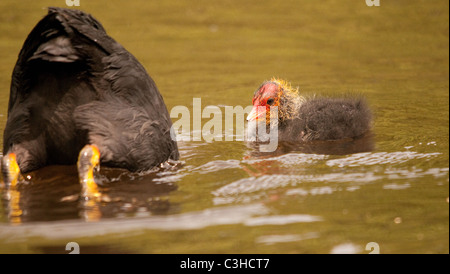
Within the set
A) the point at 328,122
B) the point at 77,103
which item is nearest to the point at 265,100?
the point at 328,122

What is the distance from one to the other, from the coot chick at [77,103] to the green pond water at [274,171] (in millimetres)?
274

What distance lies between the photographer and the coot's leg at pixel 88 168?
17.6 ft

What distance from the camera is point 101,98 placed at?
5.57 m

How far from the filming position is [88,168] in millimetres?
5387

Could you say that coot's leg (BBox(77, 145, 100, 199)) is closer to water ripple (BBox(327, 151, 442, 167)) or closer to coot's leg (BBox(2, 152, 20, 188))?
coot's leg (BBox(2, 152, 20, 188))

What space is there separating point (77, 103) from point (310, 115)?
9.95ft

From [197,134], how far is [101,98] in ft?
8.21

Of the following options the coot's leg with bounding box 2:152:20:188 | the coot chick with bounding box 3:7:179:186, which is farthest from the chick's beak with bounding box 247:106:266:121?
the coot's leg with bounding box 2:152:20:188

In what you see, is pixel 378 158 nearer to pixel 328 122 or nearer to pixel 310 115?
pixel 328 122

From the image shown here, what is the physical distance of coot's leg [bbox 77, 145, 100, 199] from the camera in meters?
5.38

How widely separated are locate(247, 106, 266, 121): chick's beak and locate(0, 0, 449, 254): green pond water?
1.22ft

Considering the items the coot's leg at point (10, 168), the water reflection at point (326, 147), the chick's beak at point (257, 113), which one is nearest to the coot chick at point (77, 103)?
the coot's leg at point (10, 168)

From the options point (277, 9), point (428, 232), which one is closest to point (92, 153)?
point (428, 232)

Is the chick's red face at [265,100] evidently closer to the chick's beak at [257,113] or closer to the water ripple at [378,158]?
the chick's beak at [257,113]
